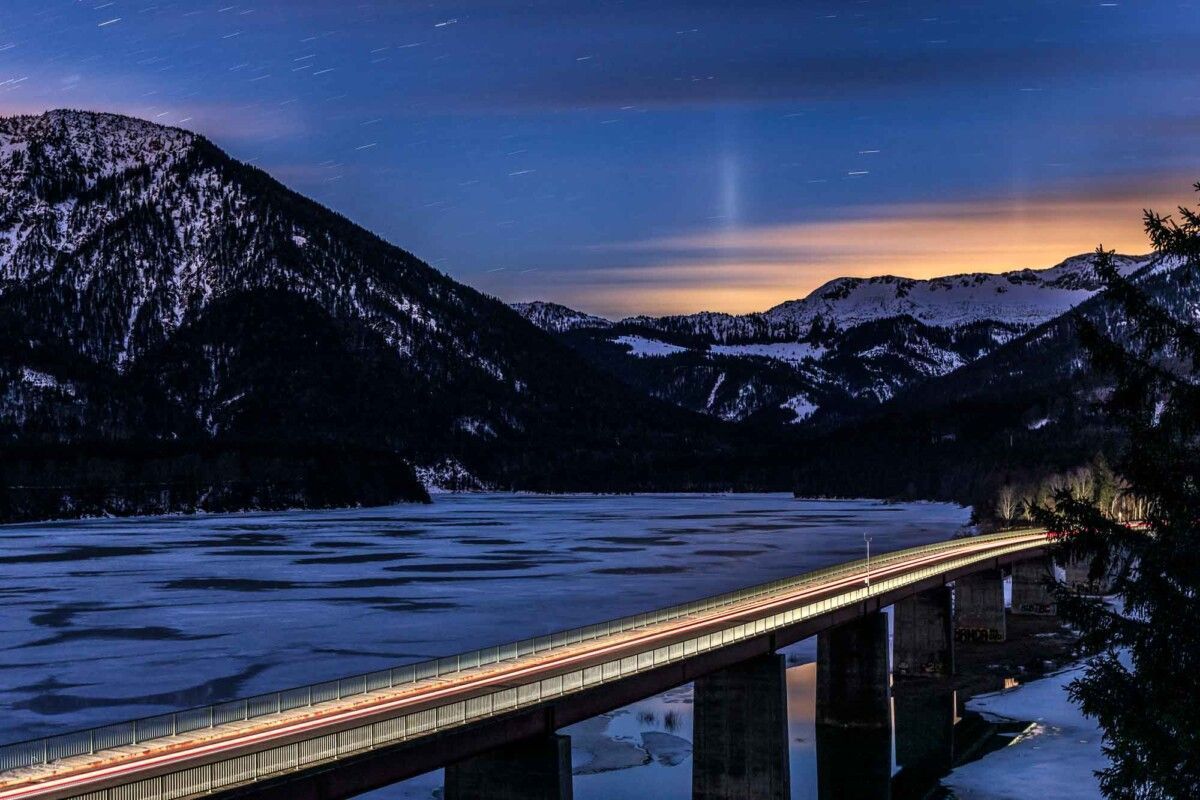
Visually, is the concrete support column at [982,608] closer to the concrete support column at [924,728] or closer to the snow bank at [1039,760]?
the concrete support column at [924,728]

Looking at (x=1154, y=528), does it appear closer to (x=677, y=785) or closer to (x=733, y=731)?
(x=733, y=731)

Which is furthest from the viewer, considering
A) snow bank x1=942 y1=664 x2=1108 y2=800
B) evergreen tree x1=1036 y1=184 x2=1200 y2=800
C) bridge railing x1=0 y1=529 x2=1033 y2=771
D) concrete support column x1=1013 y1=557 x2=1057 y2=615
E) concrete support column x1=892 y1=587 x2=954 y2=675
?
concrete support column x1=1013 y1=557 x2=1057 y2=615

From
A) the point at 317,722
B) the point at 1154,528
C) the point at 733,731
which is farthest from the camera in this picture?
the point at 733,731

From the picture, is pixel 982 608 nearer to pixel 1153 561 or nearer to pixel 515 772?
pixel 515 772

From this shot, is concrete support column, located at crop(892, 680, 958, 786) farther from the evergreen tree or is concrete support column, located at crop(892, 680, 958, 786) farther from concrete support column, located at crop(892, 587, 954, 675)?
the evergreen tree

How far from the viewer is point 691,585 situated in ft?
398

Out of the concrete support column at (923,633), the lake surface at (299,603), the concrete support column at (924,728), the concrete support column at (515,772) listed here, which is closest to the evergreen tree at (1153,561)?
the concrete support column at (515,772)

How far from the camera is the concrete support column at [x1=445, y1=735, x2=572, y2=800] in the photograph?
45469 millimetres

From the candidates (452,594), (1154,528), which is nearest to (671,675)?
(1154,528)

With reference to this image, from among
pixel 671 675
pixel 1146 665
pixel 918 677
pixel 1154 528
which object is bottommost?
pixel 918 677

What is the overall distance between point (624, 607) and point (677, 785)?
4036cm

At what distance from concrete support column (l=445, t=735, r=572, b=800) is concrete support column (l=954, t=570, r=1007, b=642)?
252 ft

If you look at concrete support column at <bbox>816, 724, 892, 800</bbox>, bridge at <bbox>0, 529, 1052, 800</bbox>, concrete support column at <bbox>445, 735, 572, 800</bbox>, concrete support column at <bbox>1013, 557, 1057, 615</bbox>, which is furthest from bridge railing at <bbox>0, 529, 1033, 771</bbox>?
concrete support column at <bbox>1013, 557, 1057, 615</bbox>

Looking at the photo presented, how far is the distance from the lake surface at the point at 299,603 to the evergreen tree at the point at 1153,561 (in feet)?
101
